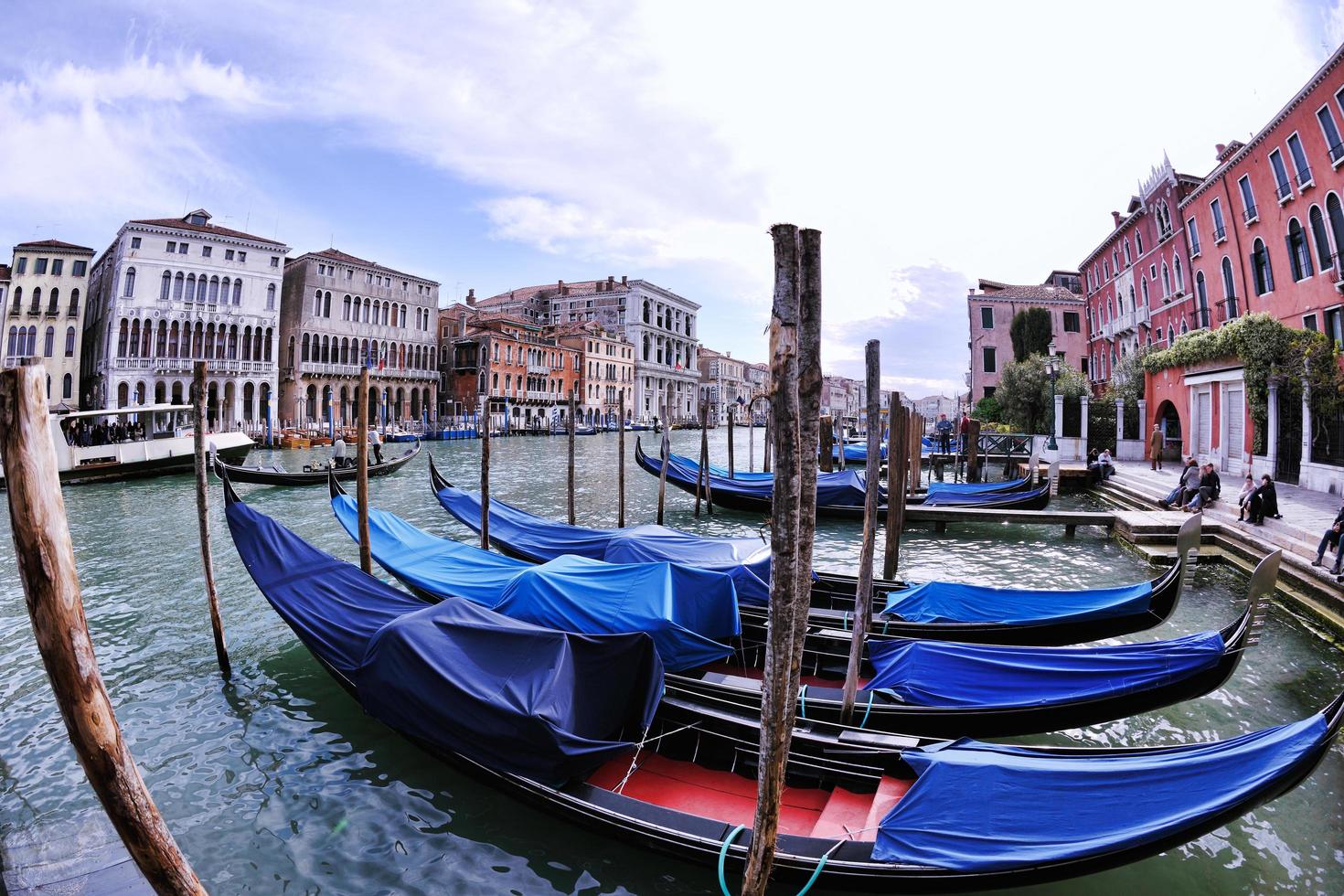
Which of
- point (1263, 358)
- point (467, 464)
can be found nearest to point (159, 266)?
point (467, 464)

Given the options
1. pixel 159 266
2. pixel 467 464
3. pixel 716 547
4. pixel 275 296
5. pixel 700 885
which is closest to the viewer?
pixel 700 885

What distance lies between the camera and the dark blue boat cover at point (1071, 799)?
2.07 meters

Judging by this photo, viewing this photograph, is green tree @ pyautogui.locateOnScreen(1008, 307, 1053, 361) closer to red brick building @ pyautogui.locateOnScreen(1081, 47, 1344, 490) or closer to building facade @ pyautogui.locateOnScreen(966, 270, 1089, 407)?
building facade @ pyautogui.locateOnScreen(966, 270, 1089, 407)

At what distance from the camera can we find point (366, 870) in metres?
2.75

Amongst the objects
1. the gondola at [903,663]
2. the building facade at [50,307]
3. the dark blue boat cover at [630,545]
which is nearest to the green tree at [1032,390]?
the dark blue boat cover at [630,545]

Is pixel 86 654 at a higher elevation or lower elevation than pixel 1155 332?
lower

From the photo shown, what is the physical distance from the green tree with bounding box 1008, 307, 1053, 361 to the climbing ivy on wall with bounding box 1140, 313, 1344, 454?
13682 mm

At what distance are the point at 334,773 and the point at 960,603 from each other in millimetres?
3882

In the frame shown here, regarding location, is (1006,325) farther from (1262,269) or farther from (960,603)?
(960,603)

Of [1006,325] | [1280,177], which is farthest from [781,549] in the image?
[1006,325]

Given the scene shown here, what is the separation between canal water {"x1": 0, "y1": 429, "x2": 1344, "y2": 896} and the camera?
2682 mm

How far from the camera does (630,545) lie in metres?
5.60

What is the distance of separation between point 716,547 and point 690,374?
54822 millimetres

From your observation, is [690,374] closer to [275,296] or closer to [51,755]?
[275,296]
